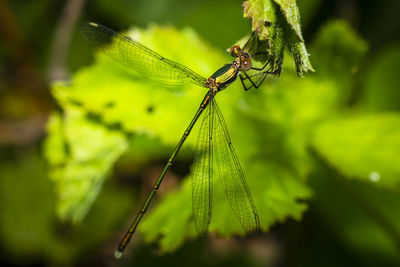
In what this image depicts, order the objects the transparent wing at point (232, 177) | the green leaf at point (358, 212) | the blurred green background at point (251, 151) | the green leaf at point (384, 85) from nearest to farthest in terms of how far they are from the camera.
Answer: the transparent wing at point (232, 177) < the blurred green background at point (251, 151) < the green leaf at point (358, 212) < the green leaf at point (384, 85)

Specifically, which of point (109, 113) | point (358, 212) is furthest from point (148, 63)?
point (358, 212)

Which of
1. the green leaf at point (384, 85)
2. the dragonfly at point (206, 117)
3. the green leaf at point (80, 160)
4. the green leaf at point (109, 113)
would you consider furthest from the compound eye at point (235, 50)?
the green leaf at point (384, 85)

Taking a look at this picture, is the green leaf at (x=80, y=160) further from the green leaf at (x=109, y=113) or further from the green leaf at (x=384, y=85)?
the green leaf at (x=384, y=85)

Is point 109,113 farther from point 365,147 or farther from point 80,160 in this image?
point 365,147

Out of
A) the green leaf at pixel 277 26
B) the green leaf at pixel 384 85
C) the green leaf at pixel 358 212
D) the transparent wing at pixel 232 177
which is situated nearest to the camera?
the green leaf at pixel 277 26

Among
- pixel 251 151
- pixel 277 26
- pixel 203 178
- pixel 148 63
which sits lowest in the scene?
pixel 203 178

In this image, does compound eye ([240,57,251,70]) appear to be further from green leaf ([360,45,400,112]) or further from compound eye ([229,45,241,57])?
green leaf ([360,45,400,112])

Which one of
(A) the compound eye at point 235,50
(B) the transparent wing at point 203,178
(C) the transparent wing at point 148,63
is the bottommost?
(B) the transparent wing at point 203,178

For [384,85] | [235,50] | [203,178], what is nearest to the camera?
[235,50]
